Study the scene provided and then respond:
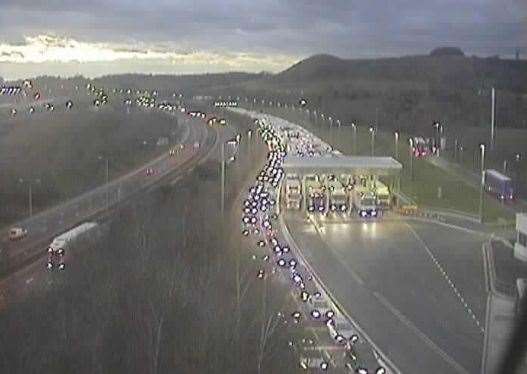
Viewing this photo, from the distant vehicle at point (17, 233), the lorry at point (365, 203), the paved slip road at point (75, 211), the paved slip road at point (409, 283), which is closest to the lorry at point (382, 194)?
the lorry at point (365, 203)

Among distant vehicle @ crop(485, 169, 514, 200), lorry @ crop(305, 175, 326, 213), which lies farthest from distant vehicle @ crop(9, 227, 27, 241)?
distant vehicle @ crop(485, 169, 514, 200)

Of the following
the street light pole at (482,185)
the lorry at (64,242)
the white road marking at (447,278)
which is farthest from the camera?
the street light pole at (482,185)

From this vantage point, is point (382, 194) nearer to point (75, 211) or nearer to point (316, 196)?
point (316, 196)

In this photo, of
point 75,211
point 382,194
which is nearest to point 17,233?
point 75,211

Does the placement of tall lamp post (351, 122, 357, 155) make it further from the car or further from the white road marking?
the car

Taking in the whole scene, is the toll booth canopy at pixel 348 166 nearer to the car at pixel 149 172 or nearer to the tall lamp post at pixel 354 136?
the tall lamp post at pixel 354 136
